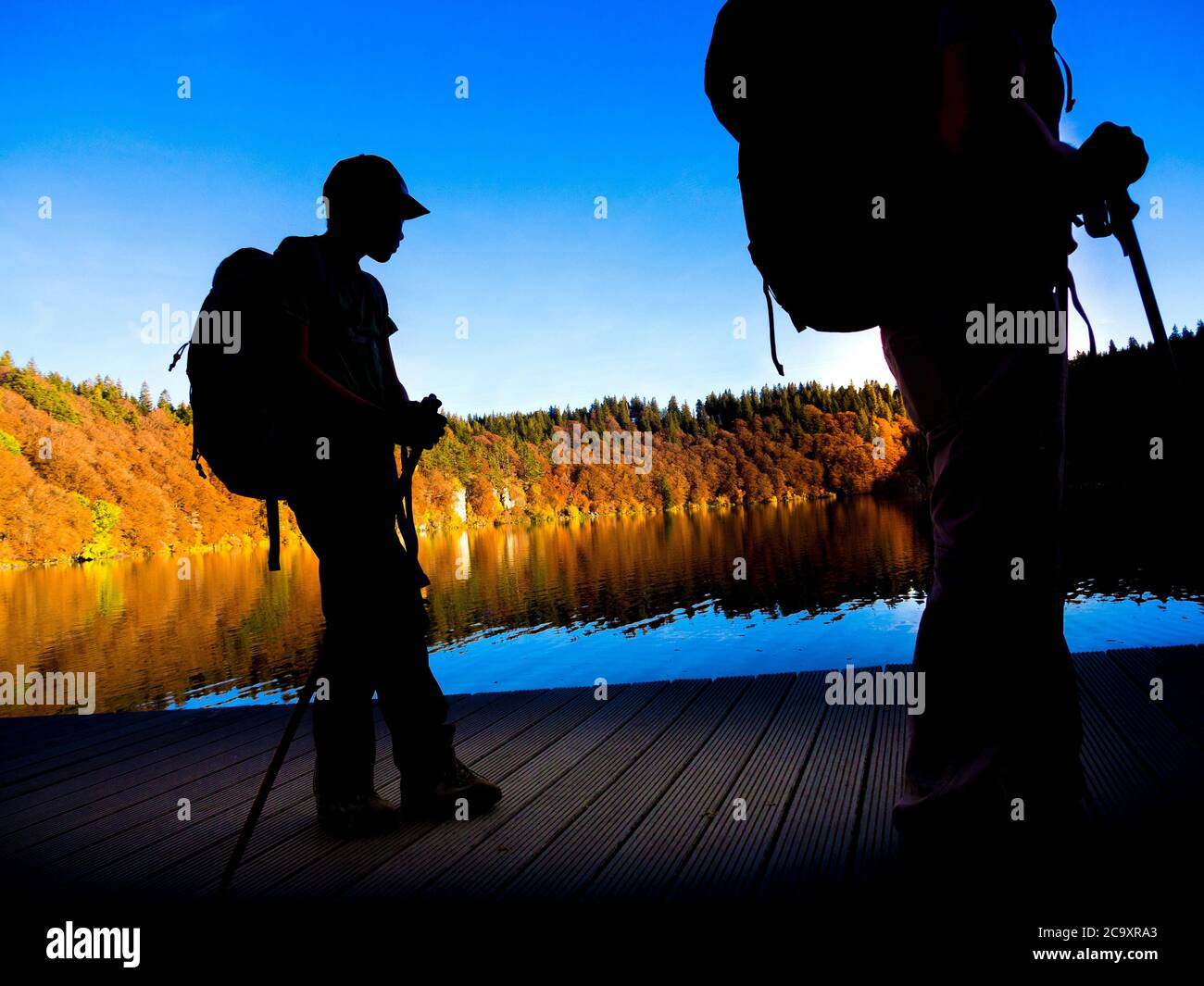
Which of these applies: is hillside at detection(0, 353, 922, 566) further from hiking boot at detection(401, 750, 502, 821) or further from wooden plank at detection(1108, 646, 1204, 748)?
hiking boot at detection(401, 750, 502, 821)

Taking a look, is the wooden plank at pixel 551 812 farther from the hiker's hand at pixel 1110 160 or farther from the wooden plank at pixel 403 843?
the hiker's hand at pixel 1110 160

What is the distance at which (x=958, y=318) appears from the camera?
1.87 meters

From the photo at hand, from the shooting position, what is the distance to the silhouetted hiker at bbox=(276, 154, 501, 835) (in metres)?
2.68

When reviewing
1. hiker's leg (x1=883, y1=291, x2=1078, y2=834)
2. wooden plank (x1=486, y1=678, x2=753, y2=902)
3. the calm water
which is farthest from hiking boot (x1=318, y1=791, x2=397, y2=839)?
the calm water

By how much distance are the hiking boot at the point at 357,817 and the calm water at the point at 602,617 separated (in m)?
2.58

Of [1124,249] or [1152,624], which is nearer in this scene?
[1124,249]

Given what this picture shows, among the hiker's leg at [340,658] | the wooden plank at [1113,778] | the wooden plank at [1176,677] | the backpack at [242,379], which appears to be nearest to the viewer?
the wooden plank at [1113,778]

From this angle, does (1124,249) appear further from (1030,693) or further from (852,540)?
(852,540)

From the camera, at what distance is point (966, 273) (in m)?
1.84

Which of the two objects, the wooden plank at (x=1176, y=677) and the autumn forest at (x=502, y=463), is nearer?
the wooden plank at (x=1176, y=677)

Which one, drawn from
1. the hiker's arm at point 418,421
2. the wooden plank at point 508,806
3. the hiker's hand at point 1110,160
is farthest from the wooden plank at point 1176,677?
the hiker's arm at point 418,421

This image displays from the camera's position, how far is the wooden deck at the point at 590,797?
7.11ft
